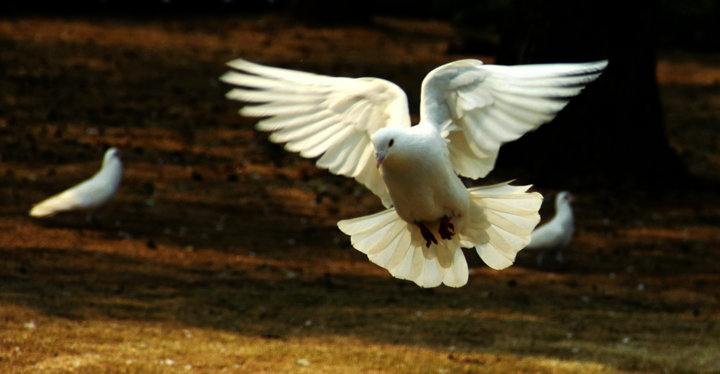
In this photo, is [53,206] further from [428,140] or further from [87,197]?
[428,140]

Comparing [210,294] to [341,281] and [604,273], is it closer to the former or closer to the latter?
[341,281]

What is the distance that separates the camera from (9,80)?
1409cm

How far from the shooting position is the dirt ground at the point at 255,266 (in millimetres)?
6684

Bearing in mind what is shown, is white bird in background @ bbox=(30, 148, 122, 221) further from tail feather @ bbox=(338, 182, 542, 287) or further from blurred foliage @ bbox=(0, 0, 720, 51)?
blurred foliage @ bbox=(0, 0, 720, 51)

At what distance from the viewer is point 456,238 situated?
5559 mm

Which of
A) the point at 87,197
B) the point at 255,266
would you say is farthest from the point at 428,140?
the point at 87,197

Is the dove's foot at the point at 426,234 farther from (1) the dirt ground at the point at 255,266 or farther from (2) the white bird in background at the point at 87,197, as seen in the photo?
(2) the white bird in background at the point at 87,197

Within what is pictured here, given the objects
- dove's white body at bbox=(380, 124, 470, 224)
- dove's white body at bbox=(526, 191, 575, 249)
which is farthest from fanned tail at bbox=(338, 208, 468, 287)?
dove's white body at bbox=(526, 191, 575, 249)

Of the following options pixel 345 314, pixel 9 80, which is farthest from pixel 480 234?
pixel 9 80

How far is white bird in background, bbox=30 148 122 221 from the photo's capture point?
914 centimetres

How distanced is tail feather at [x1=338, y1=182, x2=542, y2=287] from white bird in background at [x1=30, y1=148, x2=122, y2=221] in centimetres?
425

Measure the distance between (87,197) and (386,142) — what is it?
5.19 meters

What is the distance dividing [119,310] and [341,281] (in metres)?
2.03

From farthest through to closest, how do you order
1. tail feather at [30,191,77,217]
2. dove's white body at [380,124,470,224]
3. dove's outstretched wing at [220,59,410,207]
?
1. tail feather at [30,191,77,217]
2. dove's outstretched wing at [220,59,410,207]
3. dove's white body at [380,124,470,224]
